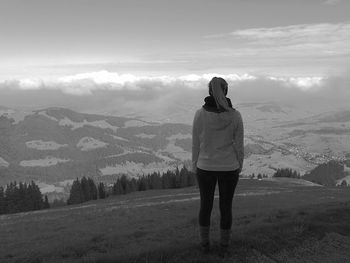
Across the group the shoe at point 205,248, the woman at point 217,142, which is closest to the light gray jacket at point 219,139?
the woman at point 217,142

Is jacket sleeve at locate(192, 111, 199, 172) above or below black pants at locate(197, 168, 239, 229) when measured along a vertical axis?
above

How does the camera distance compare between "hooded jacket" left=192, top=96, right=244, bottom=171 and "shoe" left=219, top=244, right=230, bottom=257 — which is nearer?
"hooded jacket" left=192, top=96, right=244, bottom=171

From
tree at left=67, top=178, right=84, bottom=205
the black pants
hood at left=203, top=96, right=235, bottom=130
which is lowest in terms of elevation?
tree at left=67, top=178, right=84, bottom=205

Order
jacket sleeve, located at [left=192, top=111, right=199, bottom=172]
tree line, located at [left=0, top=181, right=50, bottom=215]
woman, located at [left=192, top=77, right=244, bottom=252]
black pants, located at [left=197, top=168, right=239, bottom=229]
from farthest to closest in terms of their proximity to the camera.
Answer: tree line, located at [left=0, top=181, right=50, bottom=215], jacket sleeve, located at [left=192, top=111, right=199, bottom=172], black pants, located at [left=197, top=168, right=239, bottom=229], woman, located at [left=192, top=77, right=244, bottom=252]

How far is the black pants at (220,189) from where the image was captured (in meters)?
11.6

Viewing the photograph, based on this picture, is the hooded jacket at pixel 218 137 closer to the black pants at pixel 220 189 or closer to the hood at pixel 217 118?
the hood at pixel 217 118

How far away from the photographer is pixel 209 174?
11.6m

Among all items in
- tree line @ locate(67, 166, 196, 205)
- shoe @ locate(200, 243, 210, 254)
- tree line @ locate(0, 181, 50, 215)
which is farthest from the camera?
tree line @ locate(67, 166, 196, 205)

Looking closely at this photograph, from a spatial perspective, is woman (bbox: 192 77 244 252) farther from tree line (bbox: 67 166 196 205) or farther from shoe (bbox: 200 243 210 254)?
tree line (bbox: 67 166 196 205)

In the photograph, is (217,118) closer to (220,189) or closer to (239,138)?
(239,138)

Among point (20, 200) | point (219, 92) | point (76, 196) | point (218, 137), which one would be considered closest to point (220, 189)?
point (218, 137)

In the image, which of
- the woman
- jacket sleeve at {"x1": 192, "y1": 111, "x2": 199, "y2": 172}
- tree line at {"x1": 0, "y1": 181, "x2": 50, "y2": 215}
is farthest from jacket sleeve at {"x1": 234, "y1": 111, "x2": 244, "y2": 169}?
tree line at {"x1": 0, "y1": 181, "x2": 50, "y2": 215}

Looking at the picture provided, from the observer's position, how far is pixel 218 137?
455 inches

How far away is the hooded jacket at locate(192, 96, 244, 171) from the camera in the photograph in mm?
11461
